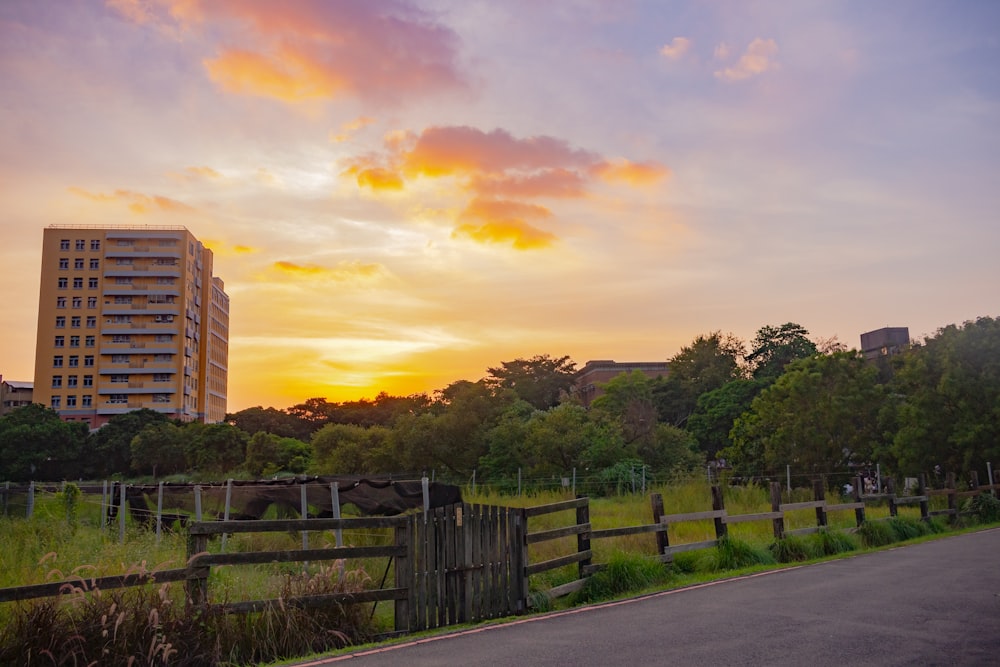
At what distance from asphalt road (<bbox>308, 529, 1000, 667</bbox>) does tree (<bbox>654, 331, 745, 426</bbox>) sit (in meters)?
75.0

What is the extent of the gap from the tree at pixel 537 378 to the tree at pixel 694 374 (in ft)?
48.2

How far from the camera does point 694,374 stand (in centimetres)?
9325

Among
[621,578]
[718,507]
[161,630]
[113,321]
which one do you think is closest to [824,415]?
[718,507]

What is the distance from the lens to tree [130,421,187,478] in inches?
3228

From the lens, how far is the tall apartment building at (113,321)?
349ft

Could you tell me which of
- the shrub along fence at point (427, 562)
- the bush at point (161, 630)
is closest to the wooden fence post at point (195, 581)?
the shrub along fence at point (427, 562)

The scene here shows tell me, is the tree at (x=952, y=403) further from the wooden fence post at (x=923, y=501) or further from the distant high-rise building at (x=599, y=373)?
the distant high-rise building at (x=599, y=373)

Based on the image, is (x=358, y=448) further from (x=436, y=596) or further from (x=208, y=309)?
(x=208, y=309)

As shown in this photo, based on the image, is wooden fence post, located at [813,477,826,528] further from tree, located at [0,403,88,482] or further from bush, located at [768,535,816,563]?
tree, located at [0,403,88,482]

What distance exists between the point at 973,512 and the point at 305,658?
1021 inches

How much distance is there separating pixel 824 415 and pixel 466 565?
1569 inches

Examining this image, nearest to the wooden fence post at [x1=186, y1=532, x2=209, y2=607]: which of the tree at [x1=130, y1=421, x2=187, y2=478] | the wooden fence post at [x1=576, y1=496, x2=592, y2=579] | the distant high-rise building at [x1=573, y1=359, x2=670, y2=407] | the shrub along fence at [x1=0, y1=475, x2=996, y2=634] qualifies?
the shrub along fence at [x1=0, y1=475, x2=996, y2=634]

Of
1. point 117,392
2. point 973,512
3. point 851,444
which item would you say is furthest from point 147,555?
point 117,392

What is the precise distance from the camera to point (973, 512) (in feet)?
89.6
